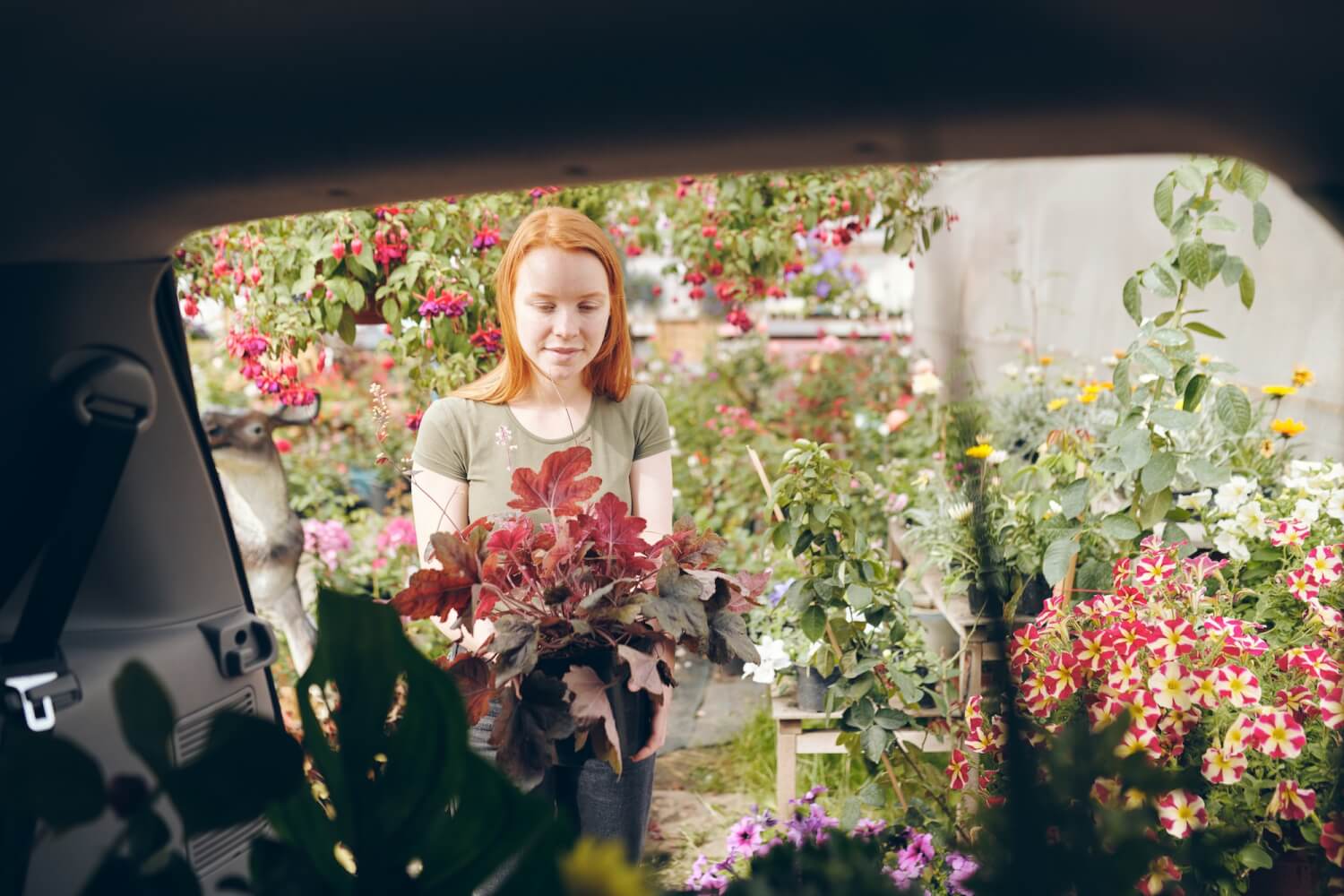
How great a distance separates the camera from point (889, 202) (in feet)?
10.3

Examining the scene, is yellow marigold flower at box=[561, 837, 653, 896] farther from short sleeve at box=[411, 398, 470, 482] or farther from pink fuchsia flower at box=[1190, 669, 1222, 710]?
short sleeve at box=[411, 398, 470, 482]

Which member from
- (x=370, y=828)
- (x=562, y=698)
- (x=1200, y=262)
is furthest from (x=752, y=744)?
(x=370, y=828)

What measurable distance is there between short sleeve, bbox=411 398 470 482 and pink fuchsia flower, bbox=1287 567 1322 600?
147 cm

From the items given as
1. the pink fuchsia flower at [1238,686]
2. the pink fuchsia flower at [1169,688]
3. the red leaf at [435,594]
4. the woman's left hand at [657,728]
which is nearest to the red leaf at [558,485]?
the red leaf at [435,594]

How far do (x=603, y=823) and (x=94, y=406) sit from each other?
0.98 metres

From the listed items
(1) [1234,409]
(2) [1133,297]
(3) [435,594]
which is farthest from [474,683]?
(1) [1234,409]

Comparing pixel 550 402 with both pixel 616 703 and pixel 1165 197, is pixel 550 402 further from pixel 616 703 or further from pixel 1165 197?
pixel 1165 197

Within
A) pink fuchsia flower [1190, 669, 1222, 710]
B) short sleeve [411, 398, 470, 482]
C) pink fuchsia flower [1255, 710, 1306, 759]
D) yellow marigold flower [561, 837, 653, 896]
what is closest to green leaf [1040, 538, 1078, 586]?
pink fuchsia flower [1190, 669, 1222, 710]

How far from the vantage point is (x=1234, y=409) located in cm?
202

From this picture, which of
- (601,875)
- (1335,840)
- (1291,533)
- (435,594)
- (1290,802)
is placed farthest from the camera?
(1291,533)

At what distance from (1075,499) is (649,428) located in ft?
2.93

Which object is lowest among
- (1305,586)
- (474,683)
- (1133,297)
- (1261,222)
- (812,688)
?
(812,688)

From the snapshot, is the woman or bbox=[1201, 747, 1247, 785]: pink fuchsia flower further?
the woman

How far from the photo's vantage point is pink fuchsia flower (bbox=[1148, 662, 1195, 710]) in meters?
1.42
